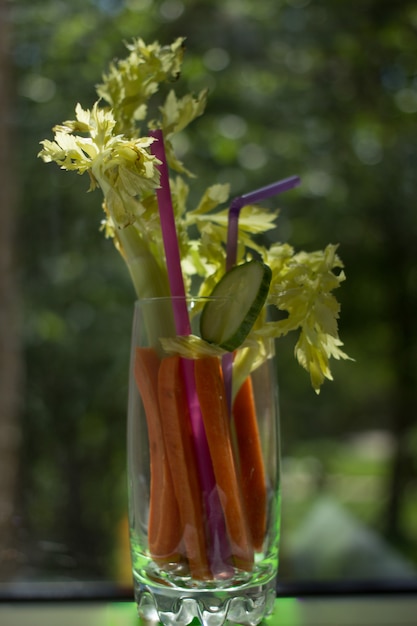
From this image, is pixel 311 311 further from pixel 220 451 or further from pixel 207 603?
pixel 207 603

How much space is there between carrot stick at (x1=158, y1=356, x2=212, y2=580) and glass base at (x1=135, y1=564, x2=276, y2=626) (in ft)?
0.06

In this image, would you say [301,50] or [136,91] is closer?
[136,91]

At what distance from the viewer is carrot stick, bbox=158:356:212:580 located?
531 mm

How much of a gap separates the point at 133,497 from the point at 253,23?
70cm

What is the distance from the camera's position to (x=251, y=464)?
571mm

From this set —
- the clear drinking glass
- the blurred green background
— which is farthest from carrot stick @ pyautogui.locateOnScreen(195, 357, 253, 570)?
the blurred green background

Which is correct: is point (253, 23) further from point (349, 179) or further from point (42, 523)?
point (42, 523)

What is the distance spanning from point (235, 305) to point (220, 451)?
113 mm

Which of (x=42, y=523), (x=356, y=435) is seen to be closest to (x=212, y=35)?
(x=356, y=435)

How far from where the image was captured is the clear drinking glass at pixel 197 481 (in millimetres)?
536

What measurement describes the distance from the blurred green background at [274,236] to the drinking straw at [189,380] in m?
0.39

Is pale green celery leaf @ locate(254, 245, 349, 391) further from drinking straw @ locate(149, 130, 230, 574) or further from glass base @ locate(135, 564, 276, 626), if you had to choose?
glass base @ locate(135, 564, 276, 626)

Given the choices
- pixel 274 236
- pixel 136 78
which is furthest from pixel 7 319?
pixel 136 78

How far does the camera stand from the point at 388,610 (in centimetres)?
71
